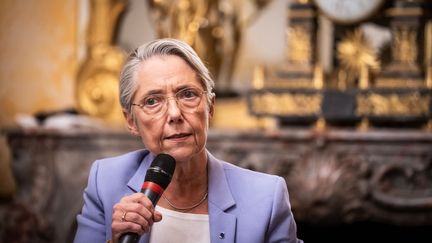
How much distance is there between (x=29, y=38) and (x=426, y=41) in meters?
1.93

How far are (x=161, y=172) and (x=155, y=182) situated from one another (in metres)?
0.02

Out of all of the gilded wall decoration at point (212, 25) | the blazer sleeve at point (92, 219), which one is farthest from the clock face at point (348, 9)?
the blazer sleeve at point (92, 219)

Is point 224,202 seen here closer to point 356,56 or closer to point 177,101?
point 177,101

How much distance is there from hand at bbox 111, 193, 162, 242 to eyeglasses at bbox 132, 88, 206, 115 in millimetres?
221

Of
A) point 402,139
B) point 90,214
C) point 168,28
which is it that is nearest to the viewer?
point 90,214

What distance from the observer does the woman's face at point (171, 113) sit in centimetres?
163

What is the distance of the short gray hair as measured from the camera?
1651 mm

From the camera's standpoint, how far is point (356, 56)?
3916 mm

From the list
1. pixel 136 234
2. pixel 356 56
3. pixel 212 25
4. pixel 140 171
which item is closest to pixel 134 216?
pixel 136 234

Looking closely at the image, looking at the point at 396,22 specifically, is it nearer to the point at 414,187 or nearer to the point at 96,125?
the point at 414,187

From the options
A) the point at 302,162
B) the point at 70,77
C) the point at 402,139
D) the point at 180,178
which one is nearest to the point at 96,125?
the point at 70,77

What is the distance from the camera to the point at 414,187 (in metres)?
3.57

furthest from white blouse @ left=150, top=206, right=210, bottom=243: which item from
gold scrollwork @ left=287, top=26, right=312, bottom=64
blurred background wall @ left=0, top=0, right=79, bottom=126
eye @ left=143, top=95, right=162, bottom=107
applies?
blurred background wall @ left=0, top=0, right=79, bottom=126

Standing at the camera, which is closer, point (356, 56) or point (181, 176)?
point (181, 176)
